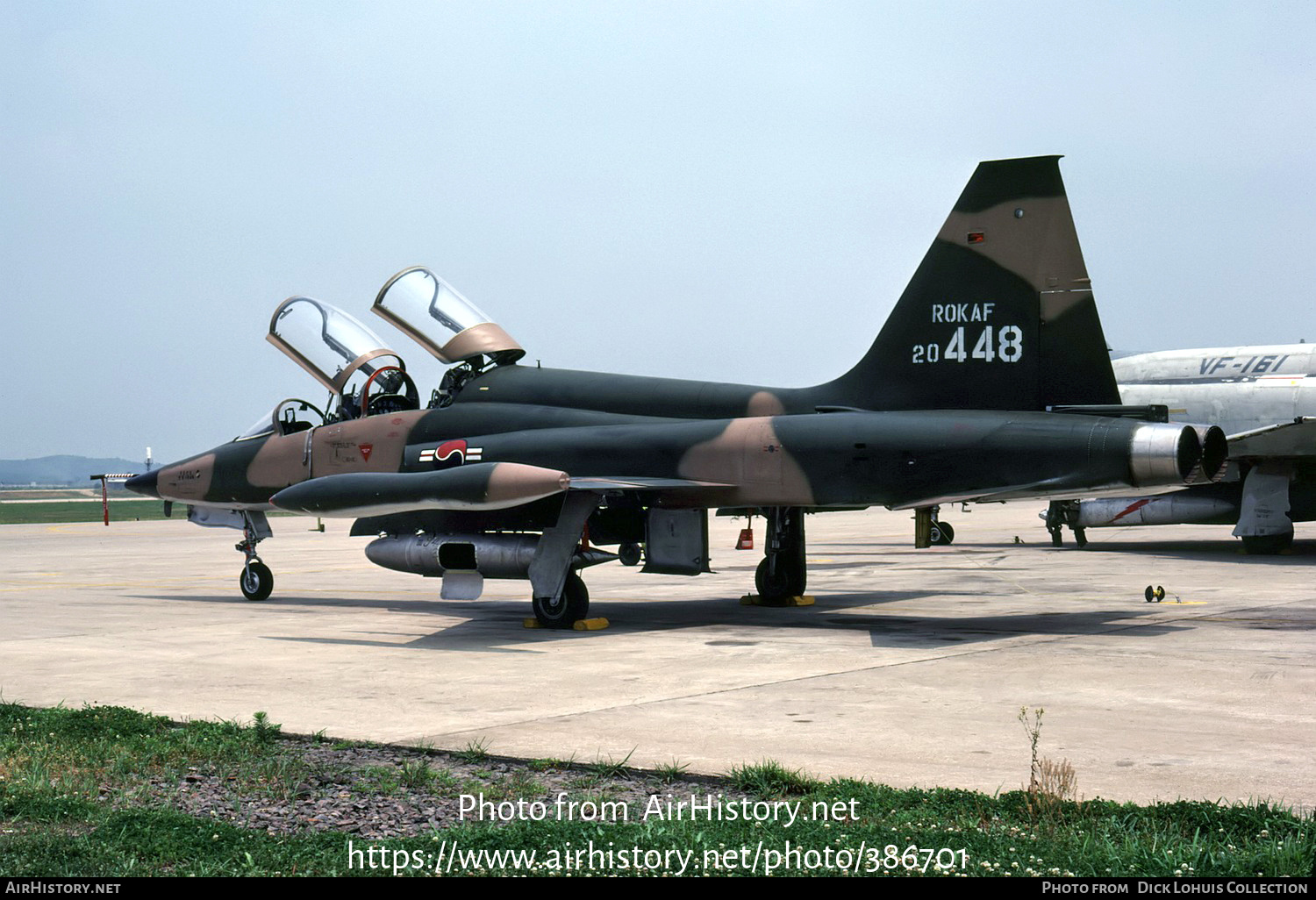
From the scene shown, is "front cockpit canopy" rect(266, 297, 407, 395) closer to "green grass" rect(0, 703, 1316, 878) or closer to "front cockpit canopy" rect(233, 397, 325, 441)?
"front cockpit canopy" rect(233, 397, 325, 441)

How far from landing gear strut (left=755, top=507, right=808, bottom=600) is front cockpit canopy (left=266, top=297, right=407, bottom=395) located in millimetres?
5305

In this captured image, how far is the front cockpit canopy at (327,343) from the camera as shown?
16.0 meters

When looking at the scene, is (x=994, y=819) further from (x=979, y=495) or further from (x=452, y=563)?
(x=452, y=563)

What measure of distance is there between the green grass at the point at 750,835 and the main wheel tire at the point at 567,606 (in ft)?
22.1

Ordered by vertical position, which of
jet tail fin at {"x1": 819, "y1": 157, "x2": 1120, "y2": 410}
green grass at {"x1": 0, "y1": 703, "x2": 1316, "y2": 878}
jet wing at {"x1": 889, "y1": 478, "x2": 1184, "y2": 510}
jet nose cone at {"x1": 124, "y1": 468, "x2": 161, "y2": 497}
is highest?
jet tail fin at {"x1": 819, "y1": 157, "x2": 1120, "y2": 410}

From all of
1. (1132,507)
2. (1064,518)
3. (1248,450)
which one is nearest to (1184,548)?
(1132,507)

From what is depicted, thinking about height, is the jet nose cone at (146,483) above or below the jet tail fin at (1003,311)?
below

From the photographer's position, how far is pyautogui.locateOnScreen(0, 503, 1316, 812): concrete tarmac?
263 inches

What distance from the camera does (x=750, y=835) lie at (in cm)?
491

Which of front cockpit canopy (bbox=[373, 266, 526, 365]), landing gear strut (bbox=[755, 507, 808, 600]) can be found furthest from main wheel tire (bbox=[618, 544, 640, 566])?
front cockpit canopy (bbox=[373, 266, 526, 365])

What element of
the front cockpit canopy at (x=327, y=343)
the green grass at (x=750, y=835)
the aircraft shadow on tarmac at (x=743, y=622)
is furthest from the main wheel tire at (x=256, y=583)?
the green grass at (x=750, y=835)

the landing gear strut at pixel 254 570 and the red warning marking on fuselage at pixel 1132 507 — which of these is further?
the red warning marking on fuselage at pixel 1132 507

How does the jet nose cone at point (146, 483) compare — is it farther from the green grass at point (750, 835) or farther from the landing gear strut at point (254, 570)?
the green grass at point (750, 835)

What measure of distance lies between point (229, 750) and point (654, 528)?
7.16m
